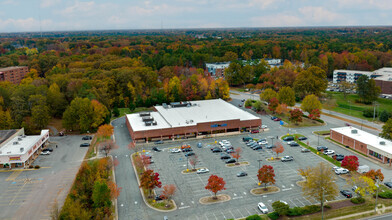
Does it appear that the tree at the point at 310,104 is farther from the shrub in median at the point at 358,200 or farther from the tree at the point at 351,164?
the shrub in median at the point at 358,200

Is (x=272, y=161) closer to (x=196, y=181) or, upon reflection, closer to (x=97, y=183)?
(x=196, y=181)

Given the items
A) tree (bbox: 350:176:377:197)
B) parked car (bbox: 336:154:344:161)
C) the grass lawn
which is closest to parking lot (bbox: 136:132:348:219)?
tree (bbox: 350:176:377:197)

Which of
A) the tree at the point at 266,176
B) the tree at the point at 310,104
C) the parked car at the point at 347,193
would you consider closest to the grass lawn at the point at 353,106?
the tree at the point at 310,104

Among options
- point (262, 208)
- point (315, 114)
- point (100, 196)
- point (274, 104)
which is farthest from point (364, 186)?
point (274, 104)

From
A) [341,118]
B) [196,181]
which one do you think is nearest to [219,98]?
[341,118]

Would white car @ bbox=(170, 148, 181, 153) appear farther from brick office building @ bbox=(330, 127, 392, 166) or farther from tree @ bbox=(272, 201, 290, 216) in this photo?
brick office building @ bbox=(330, 127, 392, 166)

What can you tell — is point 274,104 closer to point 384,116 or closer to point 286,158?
point 384,116
